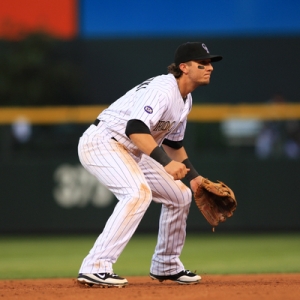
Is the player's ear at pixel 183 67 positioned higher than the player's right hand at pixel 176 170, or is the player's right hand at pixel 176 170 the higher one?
the player's ear at pixel 183 67

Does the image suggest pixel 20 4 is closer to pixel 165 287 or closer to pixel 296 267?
pixel 296 267

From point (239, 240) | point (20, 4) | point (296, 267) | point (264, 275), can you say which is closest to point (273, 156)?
point (239, 240)

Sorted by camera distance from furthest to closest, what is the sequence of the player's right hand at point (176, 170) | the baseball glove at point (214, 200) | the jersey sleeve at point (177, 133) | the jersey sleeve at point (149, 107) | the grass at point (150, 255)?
the grass at point (150, 255)
the jersey sleeve at point (177, 133)
the baseball glove at point (214, 200)
the jersey sleeve at point (149, 107)
the player's right hand at point (176, 170)

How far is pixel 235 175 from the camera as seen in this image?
426 inches

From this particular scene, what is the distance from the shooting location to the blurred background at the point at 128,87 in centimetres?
1083

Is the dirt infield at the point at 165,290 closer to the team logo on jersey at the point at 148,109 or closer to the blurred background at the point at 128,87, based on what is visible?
the team logo on jersey at the point at 148,109

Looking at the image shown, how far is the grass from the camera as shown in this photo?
728 centimetres

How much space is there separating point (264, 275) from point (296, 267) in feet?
3.25

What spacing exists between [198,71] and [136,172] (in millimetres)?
840

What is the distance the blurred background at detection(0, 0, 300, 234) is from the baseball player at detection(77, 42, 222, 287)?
5.10 meters

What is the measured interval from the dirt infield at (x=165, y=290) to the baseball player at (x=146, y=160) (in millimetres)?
190

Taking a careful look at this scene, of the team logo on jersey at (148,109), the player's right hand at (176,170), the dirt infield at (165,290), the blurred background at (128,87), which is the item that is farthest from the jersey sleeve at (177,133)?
the blurred background at (128,87)

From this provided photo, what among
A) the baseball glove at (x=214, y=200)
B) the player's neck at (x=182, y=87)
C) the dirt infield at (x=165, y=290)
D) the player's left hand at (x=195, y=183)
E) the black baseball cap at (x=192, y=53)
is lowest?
the dirt infield at (x=165, y=290)

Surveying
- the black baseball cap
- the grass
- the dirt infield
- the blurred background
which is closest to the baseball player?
the black baseball cap
